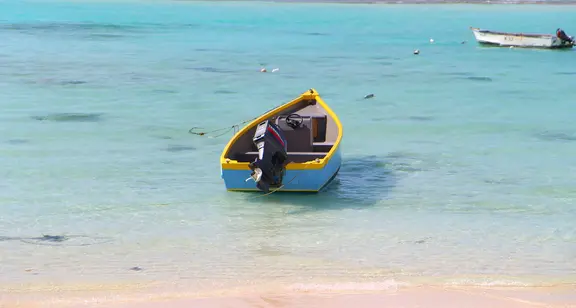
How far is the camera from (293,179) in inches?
565

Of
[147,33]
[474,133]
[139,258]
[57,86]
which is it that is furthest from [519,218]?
[147,33]

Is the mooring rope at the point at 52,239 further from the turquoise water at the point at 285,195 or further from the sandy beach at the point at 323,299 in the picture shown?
the sandy beach at the point at 323,299

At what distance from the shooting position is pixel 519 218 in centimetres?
1409

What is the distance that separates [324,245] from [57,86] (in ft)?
66.6

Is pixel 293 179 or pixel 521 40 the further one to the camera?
pixel 521 40

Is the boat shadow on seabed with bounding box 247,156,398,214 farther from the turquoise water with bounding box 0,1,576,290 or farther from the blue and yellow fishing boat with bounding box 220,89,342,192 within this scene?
the blue and yellow fishing boat with bounding box 220,89,342,192

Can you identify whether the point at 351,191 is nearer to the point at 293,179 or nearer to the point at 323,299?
the point at 293,179

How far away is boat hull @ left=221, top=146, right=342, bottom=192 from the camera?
46.8 feet

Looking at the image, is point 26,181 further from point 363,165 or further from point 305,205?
point 363,165

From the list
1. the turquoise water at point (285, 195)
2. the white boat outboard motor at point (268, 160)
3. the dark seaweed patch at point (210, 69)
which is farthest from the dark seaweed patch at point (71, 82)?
the white boat outboard motor at point (268, 160)

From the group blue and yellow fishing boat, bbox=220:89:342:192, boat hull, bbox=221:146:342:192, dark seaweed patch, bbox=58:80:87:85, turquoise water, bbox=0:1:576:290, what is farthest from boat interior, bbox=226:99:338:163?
dark seaweed patch, bbox=58:80:87:85

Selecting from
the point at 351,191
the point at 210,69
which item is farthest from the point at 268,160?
the point at 210,69

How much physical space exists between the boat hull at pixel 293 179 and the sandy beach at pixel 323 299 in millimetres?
4061

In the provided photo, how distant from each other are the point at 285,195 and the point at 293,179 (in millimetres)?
625
